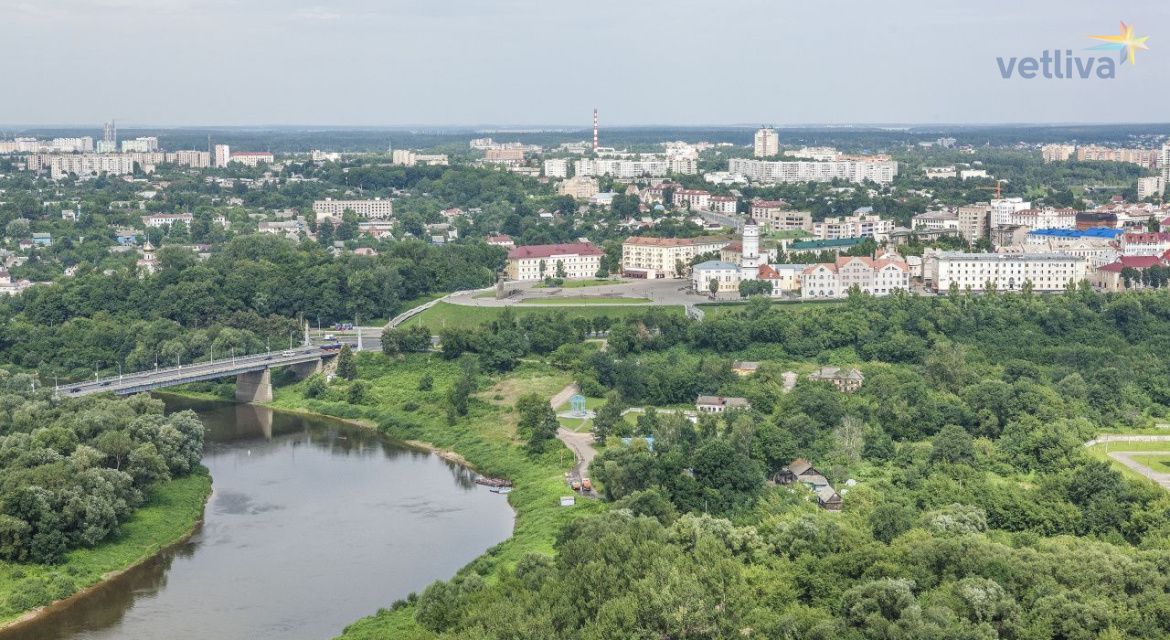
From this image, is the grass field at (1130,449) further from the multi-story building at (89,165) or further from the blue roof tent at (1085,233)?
the multi-story building at (89,165)

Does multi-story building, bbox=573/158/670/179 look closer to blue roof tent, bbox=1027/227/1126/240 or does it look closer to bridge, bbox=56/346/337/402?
blue roof tent, bbox=1027/227/1126/240

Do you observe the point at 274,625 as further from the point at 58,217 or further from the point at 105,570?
the point at 58,217

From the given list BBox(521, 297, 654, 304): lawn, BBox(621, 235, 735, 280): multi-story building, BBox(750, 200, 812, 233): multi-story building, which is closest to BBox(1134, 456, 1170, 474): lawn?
BBox(521, 297, 654, 304): lawn

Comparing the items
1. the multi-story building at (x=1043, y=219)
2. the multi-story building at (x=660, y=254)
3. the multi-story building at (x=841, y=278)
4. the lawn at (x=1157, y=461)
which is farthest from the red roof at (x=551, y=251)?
the lawn at (x=1157, y=461)

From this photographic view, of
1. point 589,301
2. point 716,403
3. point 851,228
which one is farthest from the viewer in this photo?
point 851,228

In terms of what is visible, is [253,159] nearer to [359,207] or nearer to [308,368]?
[359,207]

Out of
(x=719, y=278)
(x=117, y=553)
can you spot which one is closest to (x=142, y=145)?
(x=719, y=278)
